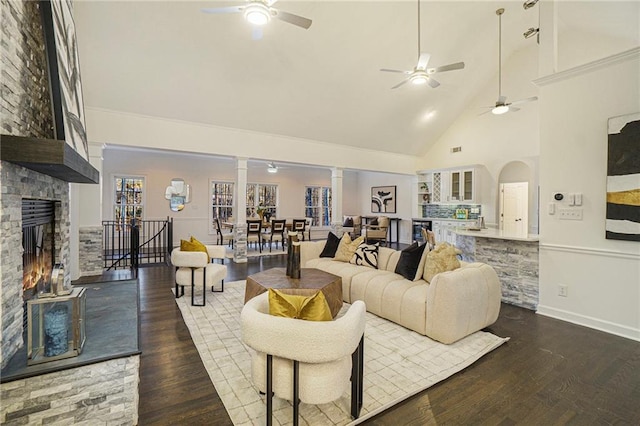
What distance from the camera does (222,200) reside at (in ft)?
33.3

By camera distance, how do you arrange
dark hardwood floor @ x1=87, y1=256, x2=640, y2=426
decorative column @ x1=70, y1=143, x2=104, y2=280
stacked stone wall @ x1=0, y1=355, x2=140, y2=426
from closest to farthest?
stacked stone wall @ x1=0, y1=355, x2=140, y2=426 → dark hardwood floor @ x1=87, y1=256, x2=640, y2=426 → decorative column @ x1=70, y1=143, x2=104, y2=280

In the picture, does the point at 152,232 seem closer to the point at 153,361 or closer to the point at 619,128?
the point at 153,361

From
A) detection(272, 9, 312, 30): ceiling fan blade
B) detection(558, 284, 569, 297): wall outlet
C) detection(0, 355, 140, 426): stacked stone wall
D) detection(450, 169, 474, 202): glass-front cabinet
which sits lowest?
detection(0, 355, 140, 426): stacked stone wall

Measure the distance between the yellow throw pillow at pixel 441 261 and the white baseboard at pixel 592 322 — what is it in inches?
62.7

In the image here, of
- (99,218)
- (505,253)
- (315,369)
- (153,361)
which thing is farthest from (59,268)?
(505,253)

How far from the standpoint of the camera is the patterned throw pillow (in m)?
4.29

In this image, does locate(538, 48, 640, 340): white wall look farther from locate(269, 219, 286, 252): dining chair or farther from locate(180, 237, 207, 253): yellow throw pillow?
locate(269, 219, 286, 252): dining chair

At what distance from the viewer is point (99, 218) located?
18.1ft

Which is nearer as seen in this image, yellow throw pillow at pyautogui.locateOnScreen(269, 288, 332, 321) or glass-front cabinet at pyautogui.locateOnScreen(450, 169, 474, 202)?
yellow throw pillow at pyautogui.locateOnScreen(269, 288, 332, 321)

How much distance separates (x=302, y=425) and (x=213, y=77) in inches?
221

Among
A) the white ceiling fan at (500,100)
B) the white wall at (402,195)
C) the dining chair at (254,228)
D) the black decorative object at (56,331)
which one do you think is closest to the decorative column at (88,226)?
the dining chair at (254,228)

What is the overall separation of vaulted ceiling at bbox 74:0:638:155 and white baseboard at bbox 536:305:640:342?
207 inches

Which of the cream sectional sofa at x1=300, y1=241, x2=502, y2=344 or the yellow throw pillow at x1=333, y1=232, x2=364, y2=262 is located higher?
the yellow throw pillow at x1=333, y1=232, x2=364, y2=262

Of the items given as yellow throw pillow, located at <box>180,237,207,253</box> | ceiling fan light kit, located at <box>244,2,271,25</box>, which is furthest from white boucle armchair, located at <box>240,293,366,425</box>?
ceiling fan light kit, located at <box>244,2,271,25</box>
